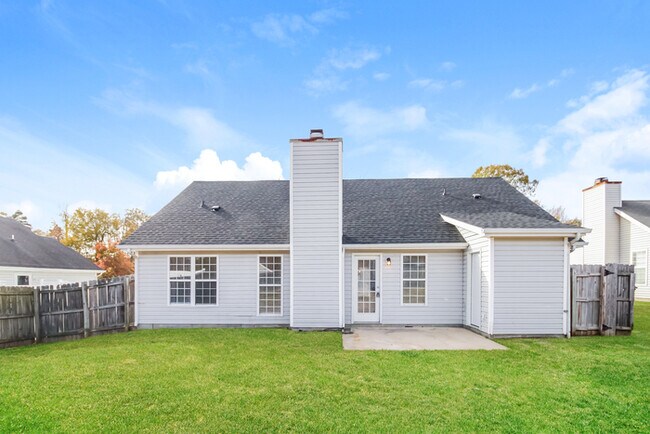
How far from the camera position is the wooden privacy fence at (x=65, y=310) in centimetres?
835

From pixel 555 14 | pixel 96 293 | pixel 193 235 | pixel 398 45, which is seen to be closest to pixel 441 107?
pixel 398 45

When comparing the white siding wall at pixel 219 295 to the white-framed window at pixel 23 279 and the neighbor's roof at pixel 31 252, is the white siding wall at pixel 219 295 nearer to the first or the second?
the neighbor's roof at pixel 31 252

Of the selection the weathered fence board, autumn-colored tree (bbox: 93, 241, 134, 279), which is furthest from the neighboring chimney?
autumn-colored tree (bbox: 93, 241, 134, 279)

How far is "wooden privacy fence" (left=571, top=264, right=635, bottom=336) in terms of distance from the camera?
9.21m

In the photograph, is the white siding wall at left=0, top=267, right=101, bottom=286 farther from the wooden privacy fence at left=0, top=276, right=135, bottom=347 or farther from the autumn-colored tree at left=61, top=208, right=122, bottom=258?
the wooden privacy fence at left=0, top=276, right=135, bottom=347

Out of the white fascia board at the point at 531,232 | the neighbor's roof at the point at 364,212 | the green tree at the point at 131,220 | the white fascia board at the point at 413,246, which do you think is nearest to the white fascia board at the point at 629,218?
the neighbor's roof at the point at 364,212

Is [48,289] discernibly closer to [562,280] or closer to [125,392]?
[125,392]

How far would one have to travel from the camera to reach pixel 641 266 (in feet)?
57.7

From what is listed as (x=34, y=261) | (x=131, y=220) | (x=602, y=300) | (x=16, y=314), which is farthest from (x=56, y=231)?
(x=602, y=300)

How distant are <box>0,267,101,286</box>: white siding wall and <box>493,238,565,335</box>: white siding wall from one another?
75.4 feet

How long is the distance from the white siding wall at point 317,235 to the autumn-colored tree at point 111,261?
25285 mm

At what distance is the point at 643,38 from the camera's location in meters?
12.4

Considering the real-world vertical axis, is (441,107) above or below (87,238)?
above

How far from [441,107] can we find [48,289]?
14961mm
